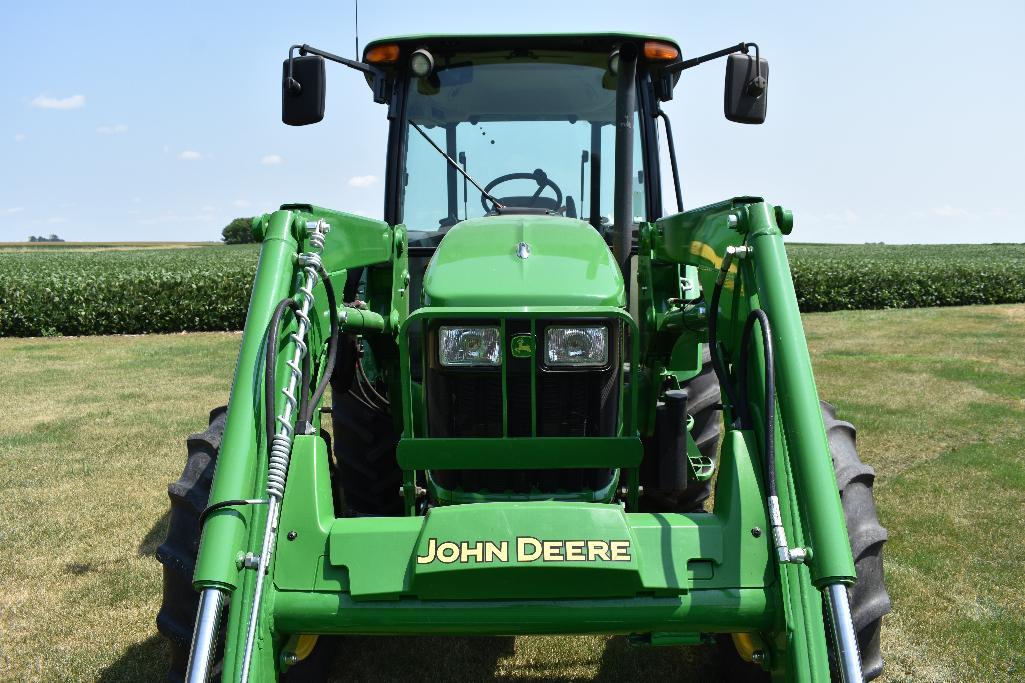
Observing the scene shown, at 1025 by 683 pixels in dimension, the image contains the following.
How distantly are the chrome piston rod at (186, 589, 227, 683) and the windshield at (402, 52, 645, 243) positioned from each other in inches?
89.9

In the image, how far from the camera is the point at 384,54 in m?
3.87

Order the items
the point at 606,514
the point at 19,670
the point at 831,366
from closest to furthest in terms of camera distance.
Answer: the point at 606,514, the point at 19,670, the point at 831,366

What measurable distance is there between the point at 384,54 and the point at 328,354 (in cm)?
159

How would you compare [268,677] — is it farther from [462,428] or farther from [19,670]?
[19,670]

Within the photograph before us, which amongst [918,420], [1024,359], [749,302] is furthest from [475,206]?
[1024,359]

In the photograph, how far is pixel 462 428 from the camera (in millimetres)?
2885

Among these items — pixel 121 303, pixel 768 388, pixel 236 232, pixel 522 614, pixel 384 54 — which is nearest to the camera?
pixel 522 614

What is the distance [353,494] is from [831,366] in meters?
8.53

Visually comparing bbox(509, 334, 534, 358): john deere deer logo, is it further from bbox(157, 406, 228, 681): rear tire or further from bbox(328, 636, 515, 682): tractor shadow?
bbox(328, 636, 515, 682): tractor shadow

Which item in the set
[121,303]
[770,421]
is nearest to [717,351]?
[770,421]

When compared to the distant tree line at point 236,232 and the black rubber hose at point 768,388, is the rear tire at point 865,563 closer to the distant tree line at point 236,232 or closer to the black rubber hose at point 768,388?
the black rubber hose at point 768,388

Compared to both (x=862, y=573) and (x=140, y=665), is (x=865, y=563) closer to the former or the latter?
(x=862, y=573)

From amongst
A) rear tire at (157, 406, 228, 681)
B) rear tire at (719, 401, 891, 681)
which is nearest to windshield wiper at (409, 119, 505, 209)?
rear tire at (157, 406, 228, 681)

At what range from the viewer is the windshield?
3.94m
